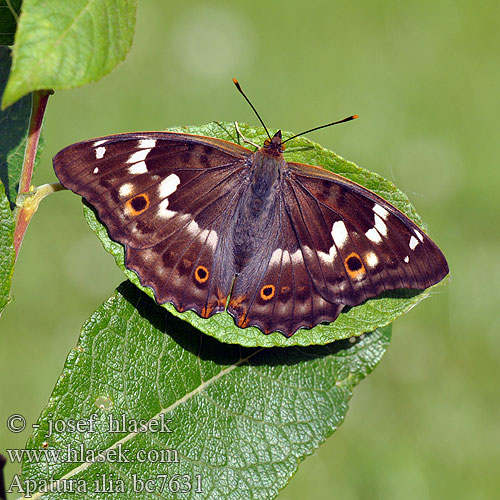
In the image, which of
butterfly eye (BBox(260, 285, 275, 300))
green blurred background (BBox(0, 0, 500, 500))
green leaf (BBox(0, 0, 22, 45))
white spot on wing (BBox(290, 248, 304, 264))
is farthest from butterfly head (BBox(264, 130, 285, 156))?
green blurred background (BBox(0, 0, 500, 500))

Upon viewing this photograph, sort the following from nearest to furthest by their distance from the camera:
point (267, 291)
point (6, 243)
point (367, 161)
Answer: point (6, 243) < point (267, 291) < point (367, 161)

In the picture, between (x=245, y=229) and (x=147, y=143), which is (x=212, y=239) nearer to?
(x=245, y=229)

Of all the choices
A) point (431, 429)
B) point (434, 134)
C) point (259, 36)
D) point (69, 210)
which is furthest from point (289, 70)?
point (431, 429)

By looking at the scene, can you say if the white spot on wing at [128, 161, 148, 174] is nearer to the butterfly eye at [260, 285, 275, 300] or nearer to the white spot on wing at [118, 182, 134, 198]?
the white spot on wing at [118, 182, 134, 198]

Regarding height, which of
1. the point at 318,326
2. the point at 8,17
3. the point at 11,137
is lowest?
the point at 318,326

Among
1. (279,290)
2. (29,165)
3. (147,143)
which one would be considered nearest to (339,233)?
(279,290)

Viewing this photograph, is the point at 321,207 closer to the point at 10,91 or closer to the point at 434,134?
the point at 10,91
